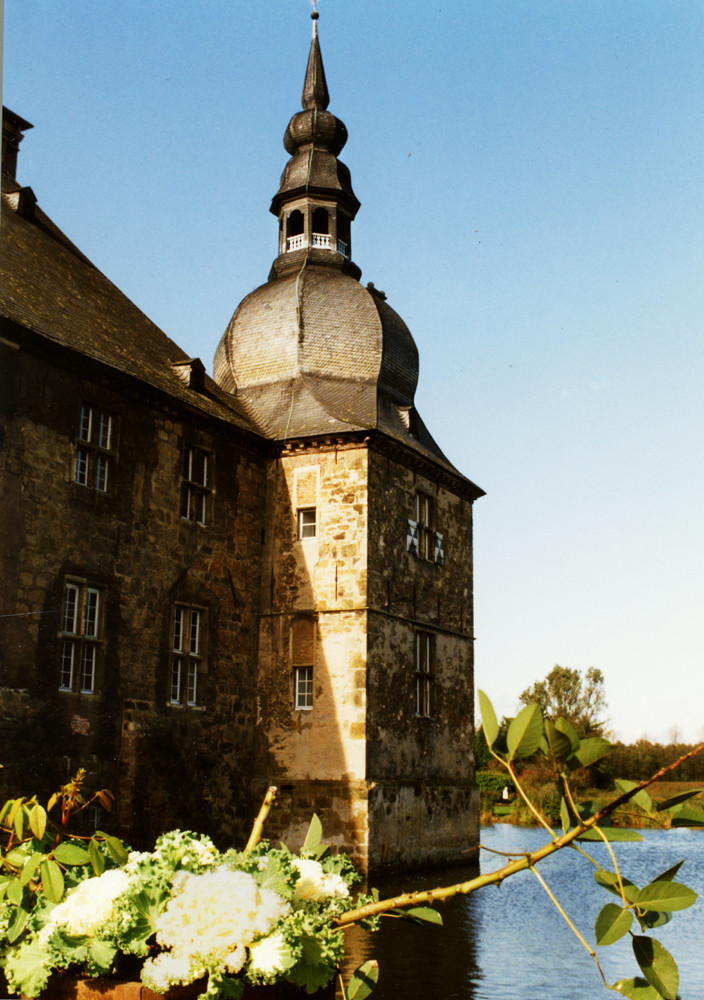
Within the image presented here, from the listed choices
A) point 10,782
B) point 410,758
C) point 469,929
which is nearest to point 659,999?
point 469,929

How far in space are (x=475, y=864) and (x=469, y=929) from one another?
29.8ft

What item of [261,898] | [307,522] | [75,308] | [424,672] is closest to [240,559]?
[307,522]

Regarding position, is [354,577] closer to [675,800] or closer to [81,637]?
[81,637]

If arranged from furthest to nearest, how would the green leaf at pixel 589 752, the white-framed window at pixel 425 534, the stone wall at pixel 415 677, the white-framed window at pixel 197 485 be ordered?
1. the white-framed window at pixel 425 534
2. the stone wall at pixel 415 677
3. the white-framed window at pixel 197 485
4. the green leaf at pixel 589 752

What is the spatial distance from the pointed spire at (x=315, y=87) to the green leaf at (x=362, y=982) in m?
27.1

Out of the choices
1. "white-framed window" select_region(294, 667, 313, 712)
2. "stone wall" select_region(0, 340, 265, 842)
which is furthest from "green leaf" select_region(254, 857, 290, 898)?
"white-framed window" select_region(294, 667, 313, 712)

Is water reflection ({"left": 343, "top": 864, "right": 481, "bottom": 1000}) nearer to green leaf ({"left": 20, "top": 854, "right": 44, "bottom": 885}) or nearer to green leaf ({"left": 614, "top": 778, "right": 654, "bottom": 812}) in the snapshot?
green leaf ({"left": 20, "top": 854, "right": 44, "bottom": 885})

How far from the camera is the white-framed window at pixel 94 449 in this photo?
642 inches

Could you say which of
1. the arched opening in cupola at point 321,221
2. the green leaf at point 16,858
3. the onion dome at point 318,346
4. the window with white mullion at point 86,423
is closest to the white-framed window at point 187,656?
the window with white mullion at point 86,423

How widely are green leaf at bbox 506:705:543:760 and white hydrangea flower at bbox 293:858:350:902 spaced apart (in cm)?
86

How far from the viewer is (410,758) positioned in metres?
20.6

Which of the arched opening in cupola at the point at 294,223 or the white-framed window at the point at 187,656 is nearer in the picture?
the white-framed window at the point at 187,656

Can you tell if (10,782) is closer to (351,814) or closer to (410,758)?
(351,814)

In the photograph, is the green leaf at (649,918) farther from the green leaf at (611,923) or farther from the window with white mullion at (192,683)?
the window with white mullion at (192,683)
